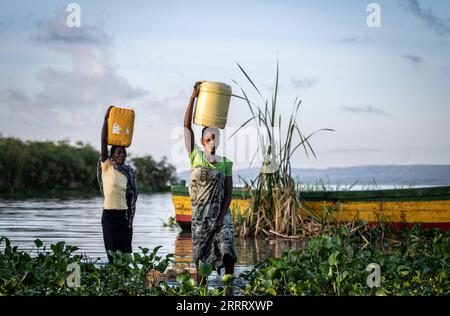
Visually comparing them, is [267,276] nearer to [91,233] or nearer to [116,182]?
[116,182]

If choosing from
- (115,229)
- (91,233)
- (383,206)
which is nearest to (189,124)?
(115,229)

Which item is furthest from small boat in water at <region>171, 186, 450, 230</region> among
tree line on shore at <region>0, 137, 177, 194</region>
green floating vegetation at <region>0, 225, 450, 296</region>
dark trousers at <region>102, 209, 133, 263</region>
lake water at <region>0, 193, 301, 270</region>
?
tree line on shore at <region>0, 137, 177, 194</region>

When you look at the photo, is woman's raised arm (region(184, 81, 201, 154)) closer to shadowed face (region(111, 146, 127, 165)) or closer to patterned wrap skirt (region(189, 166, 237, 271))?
patterned wrap skirt (region(189, 166, 237, 271))

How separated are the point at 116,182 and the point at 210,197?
1.23 metres

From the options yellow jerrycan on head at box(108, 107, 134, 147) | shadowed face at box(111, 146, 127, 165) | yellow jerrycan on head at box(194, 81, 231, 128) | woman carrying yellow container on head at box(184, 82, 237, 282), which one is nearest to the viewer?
woman carrying yellow container on head at box(184, 82, 237, 282)

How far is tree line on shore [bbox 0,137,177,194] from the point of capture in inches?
1116

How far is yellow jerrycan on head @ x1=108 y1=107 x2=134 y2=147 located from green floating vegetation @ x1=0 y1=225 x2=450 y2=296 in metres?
1.09

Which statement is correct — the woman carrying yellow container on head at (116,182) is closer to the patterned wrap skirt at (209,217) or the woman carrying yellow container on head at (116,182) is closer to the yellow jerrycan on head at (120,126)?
the yellow jerrycan on head at (120,126)

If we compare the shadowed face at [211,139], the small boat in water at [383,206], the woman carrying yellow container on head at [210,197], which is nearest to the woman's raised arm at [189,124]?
the woman carrying yellow container on head at [210,197]

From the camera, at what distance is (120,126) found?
7.47 metres

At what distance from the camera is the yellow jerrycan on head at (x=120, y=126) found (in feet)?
24.4
